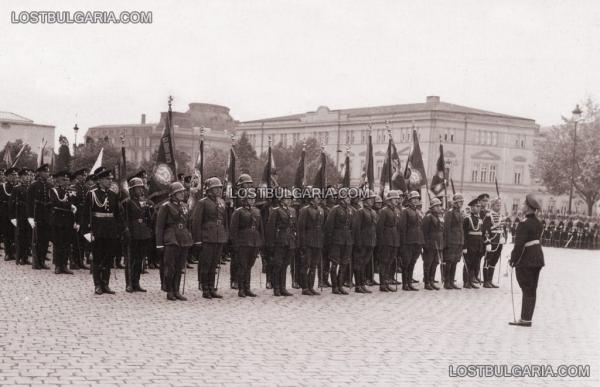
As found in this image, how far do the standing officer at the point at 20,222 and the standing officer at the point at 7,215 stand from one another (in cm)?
62

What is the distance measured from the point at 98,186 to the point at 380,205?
6189 mm

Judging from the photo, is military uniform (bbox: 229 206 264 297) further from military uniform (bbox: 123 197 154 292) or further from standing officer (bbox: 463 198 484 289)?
standing officer (bbox: 463 198 484 289)

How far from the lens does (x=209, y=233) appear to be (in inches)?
484

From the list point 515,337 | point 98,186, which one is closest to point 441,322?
point 515,337

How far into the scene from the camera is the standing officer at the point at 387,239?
48.2 feet

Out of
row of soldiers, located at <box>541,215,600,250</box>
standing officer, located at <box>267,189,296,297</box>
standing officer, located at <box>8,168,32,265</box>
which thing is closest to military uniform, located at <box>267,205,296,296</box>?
standing officer, located at <box>267,189,296,297</box>

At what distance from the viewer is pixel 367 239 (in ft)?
47.1

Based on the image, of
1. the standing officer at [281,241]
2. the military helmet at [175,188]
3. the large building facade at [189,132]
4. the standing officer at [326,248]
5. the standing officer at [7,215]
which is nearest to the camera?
the military helmet at [175,188]

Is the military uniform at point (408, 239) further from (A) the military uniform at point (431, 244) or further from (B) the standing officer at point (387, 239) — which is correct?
(A) the military uniform at point (431, 244)

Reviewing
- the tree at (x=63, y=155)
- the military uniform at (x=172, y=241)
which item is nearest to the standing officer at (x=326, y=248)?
the military uniform at (x=172, y=241)

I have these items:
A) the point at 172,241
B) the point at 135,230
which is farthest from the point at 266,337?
the point at 135,230

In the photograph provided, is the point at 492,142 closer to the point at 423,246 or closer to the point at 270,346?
the point at 423,246

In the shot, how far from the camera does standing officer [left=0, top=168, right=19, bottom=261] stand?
56.4 feet

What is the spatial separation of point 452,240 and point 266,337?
7.94 meters
